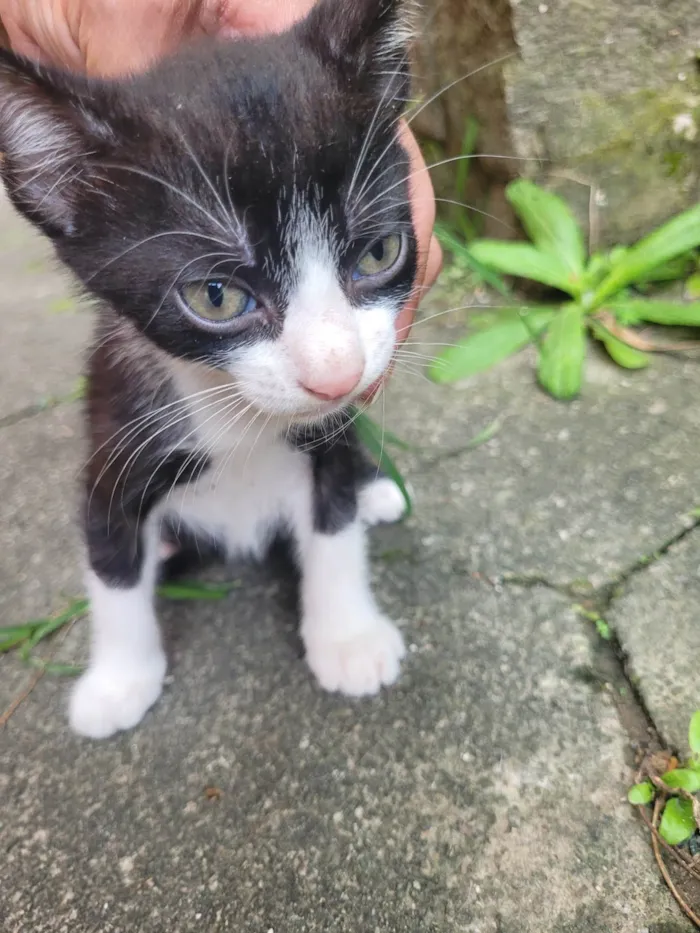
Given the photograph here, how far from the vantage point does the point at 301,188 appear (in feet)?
2.39

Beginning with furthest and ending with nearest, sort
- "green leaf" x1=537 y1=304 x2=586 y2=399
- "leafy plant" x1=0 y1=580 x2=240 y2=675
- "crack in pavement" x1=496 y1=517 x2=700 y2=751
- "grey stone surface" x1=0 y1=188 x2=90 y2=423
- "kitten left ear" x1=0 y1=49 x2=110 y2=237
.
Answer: "grey stone surface" x1=0 y1=188 x2=90 y2=423
"green leaf" x1=537 y1=304 x2=586 y2=399
"leafy plant" x1=0 y1=580 x2=240 y2=675
"crack in pavement" x1=496 y1=517 x2=700 y2=751
"kitten left ear" x1=0 y1=49 x2=110 y2=237

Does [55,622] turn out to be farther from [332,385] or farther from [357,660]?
[332,385]

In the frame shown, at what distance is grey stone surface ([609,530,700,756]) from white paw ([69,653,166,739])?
0.71m

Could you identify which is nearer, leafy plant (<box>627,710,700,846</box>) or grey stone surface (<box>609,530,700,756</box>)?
leafy plant (<box>627,710,700,846</box>)

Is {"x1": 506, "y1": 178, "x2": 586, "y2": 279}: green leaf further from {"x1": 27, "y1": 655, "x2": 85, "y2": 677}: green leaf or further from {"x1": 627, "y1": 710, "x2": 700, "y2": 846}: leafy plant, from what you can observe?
{"x1": 27, "y1": 655, "x2": 85, "y2": 677}: green leaf

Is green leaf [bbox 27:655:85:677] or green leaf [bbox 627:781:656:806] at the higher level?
green leaf [bbox 27:655:85:677]

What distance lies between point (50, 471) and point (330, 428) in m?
0.78

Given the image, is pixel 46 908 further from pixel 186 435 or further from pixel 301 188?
pixel 301 188

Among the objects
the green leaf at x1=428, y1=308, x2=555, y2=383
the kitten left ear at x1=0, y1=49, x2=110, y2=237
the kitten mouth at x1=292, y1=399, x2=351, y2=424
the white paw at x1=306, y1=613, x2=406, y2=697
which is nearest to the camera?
the kitten left ear at x1=0, y1=49, x2=110, y2=237

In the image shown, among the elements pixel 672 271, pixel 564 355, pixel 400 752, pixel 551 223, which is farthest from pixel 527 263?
pixel 400 752

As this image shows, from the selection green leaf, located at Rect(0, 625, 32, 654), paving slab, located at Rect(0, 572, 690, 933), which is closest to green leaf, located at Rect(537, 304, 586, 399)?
paving slab, located at Rect(0, 572, 690, 933)

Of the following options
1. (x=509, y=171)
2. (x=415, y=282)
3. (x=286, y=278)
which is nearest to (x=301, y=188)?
(x=286, y=278)

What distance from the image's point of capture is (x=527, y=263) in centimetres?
167

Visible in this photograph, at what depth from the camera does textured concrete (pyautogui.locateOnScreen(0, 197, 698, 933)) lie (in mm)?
827
